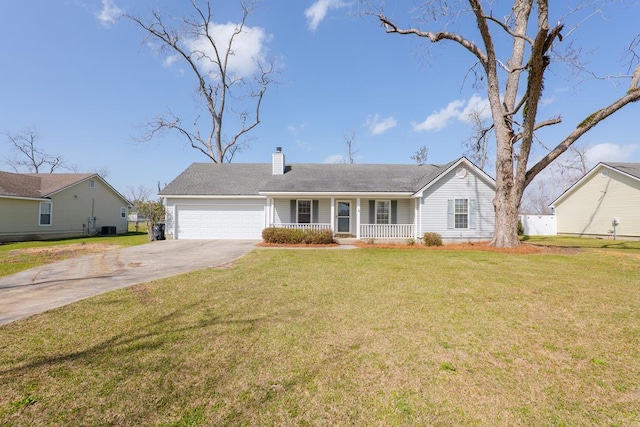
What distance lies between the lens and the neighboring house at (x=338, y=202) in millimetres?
15562

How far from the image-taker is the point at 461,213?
51.2ft

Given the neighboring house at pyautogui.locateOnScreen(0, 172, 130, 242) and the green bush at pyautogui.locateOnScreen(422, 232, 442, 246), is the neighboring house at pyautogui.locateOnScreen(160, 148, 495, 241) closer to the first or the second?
the green bush at pyautogui.locateOnScreen(422, 232, 442, 246)

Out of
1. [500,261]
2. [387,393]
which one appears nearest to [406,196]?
[500,261]

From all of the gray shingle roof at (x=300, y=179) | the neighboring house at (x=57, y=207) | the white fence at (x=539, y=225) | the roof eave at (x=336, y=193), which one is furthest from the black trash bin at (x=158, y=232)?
the white fence at (x=539, y=225)

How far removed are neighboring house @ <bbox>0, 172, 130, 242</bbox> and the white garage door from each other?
423 inches

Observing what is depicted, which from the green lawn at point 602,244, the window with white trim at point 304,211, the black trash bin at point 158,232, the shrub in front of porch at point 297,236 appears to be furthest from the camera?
the window with white trim at point 304,211

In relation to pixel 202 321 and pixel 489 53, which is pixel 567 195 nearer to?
pixel 489 53

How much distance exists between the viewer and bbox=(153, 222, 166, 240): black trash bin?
1675cm

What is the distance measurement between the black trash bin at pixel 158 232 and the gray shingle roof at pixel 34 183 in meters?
9.59

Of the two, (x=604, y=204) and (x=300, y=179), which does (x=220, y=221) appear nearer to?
(x=300, y=179)

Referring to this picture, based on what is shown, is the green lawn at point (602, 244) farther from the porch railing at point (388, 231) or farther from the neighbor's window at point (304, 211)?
the neighbor's window at point (304, 211)

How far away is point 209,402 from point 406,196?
15.2 meters

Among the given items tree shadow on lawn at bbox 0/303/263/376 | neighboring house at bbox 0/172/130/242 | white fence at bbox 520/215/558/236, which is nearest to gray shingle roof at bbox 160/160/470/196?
neighboring house at bbox 0/172/130/242

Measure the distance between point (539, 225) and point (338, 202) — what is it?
768 inches
